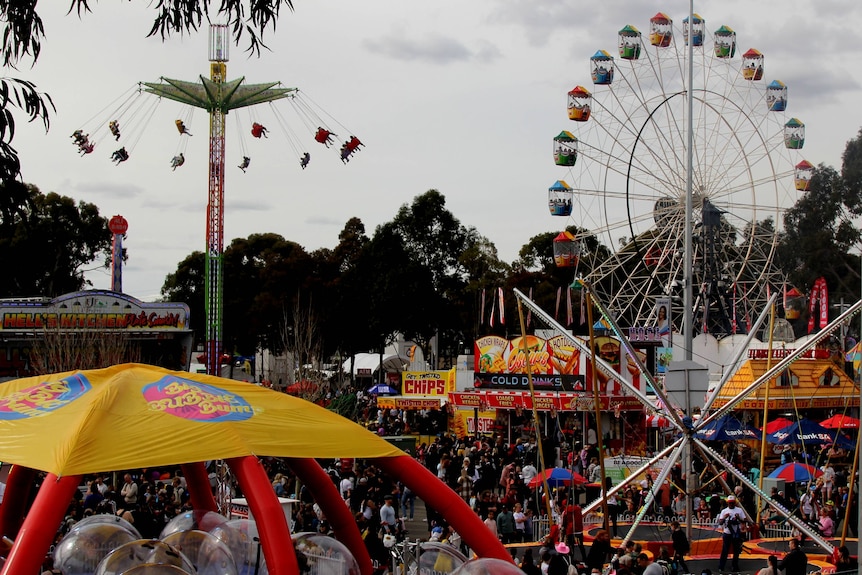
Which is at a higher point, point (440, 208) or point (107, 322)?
point (440, 208)

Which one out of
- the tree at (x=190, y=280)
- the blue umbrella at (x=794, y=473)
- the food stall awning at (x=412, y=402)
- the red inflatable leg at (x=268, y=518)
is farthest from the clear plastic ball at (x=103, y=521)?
the tree at (x=190, y=280)

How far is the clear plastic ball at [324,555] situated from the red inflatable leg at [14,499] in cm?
330

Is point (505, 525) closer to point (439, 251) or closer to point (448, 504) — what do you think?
point (448, 504)

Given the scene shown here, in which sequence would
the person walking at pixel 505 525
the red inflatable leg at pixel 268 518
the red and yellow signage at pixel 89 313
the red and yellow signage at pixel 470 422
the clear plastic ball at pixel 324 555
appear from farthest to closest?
1. the red and yellow signage at pixel 89 313
2. the red and yellow signage at pixel 470 422
3. the person walking at pixel 505 525
4. the clear plastic ball at pixel 324 555
5. the red inflatable leg at pixel 268 518

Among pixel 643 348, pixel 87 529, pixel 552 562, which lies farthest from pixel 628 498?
pixel 643 348

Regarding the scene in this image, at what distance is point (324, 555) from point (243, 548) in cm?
140

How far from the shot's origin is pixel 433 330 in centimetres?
6369

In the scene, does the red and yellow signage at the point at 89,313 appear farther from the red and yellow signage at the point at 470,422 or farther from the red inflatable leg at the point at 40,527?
the red inflatable leg at the point at 40,527

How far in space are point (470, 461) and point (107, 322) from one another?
28233 millimetres

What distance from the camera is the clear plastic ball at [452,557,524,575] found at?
924 centimetres

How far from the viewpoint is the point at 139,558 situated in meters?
9.55

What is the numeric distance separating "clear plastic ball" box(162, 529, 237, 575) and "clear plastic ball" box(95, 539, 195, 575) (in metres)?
0.79

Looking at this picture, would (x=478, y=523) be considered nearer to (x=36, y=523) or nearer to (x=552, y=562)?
(x=552, y=562)

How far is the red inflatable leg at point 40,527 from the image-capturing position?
28.0 ft
